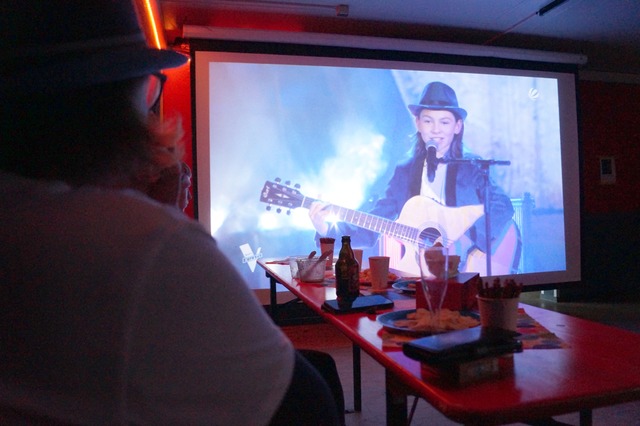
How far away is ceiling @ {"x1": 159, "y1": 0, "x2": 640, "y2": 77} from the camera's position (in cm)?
372

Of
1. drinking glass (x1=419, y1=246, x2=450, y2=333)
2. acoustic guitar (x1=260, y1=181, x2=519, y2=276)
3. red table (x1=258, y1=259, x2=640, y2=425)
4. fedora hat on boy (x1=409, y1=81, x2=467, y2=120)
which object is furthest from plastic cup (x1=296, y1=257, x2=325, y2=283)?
fedora hat on boy (x1=409, y1=81, x2=467, y2=120)

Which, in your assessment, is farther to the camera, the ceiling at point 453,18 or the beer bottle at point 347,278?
the ceiling at point 453,18

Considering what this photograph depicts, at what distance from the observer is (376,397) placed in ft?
7.89

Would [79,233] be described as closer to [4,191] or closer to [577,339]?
[4,191]

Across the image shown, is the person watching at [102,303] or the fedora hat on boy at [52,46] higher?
the fedora hat on boy at [52,46]

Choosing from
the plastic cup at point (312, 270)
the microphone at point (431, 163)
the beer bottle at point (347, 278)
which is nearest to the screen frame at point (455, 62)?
the microphone at point (431, 163)

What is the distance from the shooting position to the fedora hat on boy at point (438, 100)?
4332 millimetres

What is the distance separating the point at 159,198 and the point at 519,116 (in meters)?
4.45

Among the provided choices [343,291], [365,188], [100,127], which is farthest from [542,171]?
[100,127]

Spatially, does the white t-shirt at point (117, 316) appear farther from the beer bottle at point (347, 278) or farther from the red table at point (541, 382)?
the beer bottle at point (347, 278)

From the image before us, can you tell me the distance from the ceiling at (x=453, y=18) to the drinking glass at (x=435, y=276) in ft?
10.8

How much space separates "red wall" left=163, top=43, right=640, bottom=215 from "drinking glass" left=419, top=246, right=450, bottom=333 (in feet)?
16.9

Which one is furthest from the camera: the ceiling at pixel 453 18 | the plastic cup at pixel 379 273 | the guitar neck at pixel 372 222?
the guitar neck at pixel 372 222

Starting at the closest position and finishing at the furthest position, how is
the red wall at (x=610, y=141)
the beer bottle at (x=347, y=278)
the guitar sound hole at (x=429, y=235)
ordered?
the beer bottle at (x=347, y=278)
the guitar sound hole at (x=429, y=235)
the red wall at (x=610, y=141)
